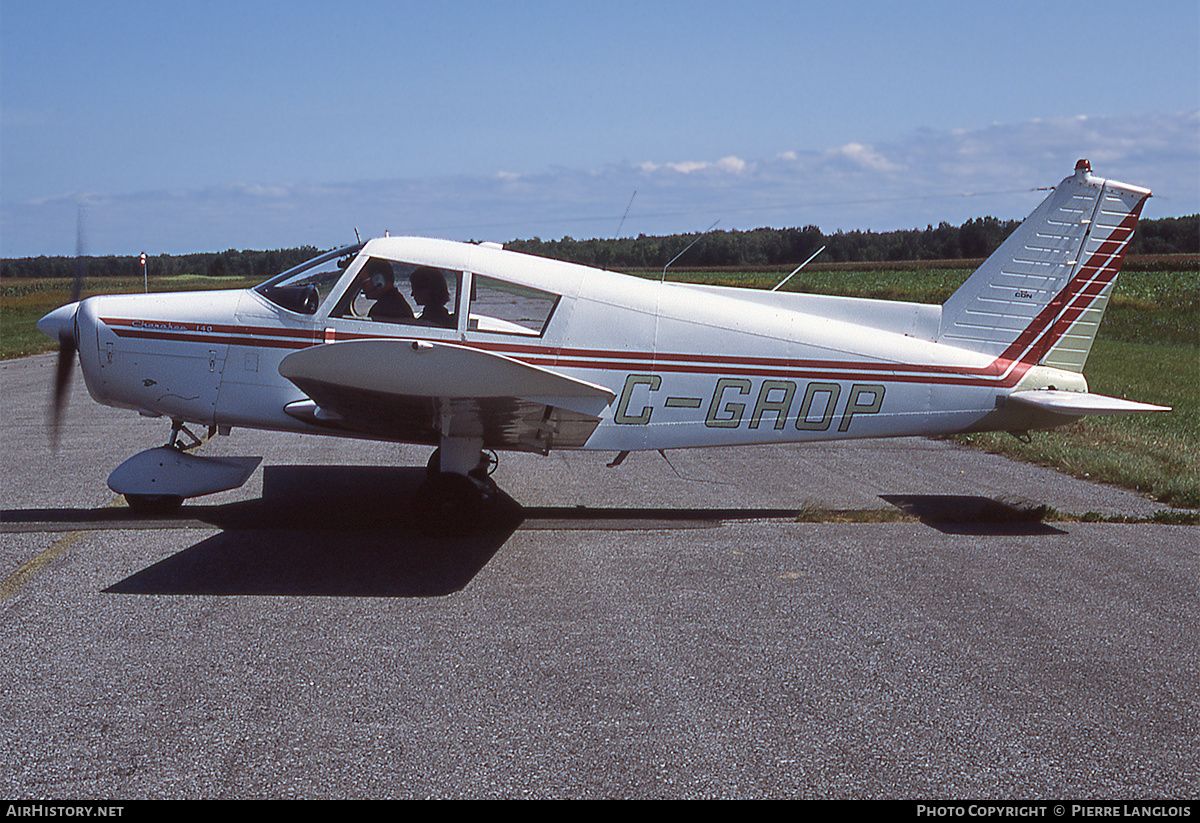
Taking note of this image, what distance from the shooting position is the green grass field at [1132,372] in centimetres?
1048

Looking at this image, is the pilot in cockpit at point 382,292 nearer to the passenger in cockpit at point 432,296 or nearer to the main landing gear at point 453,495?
the passenger in cockpit at point 432,296

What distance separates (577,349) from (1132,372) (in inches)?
748

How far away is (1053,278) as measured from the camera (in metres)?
7.88

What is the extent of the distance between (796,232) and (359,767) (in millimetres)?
14832

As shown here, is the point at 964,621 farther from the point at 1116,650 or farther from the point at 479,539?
the point at 479,539

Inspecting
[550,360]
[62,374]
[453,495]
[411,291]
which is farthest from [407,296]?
[62,374]

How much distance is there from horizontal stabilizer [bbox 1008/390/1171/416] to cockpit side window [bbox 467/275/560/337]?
3.93m

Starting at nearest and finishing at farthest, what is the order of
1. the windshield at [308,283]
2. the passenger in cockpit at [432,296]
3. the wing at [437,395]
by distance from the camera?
→ the wing at [437,395]
the passenger in cockpit at [432,296]
the windshield at [308,283]

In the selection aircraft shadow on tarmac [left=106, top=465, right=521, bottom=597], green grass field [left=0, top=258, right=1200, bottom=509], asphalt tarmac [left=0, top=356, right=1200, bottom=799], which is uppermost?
green grass field [left=0, top=258, right=1200, bottom=509]

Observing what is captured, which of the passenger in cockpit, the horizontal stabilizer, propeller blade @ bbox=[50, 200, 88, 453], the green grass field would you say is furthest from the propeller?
the horizontal stabilizer

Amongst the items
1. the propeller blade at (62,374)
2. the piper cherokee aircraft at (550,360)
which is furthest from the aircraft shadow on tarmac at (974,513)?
the propeller blade at (62,374)

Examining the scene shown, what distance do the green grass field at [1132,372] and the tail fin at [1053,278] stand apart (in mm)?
2316

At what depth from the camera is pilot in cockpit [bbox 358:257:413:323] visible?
22.2 feet

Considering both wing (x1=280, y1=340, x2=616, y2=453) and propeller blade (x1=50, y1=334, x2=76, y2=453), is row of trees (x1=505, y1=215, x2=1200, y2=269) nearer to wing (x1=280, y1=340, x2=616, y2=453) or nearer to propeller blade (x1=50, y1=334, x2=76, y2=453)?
wing (x1=280, y1=340, x2=616, y2=453)
